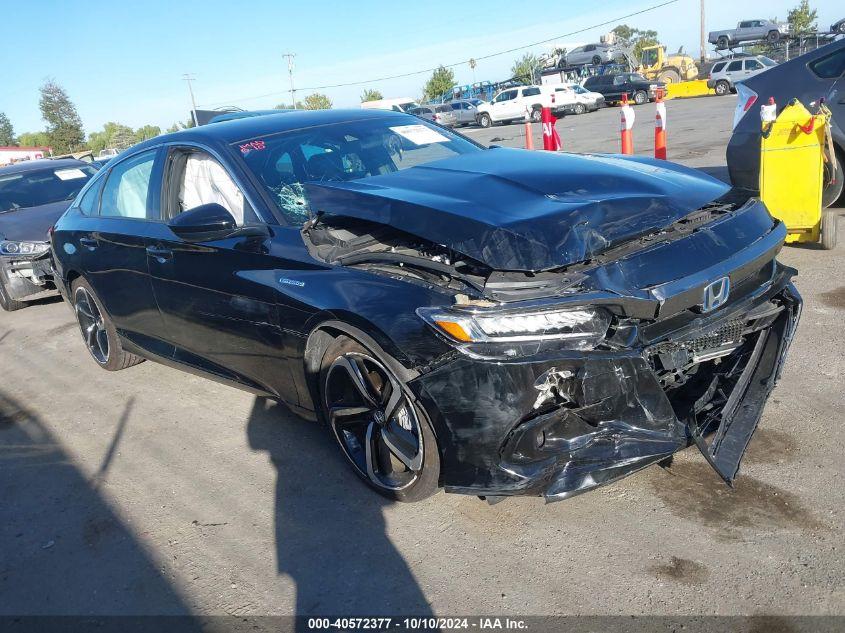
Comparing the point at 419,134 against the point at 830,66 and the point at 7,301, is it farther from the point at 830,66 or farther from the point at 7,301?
the point at 7,301

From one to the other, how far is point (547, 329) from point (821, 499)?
1.35 meters

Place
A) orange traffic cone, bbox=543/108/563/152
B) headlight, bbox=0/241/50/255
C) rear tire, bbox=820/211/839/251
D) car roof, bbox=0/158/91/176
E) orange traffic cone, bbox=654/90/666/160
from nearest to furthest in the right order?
rear tire, bbox=820/211/839/251 < headlight, bbox=0/241/50/255 < orange traffic cone, bbox=543/108/563/152 < orange traffic cone, bbox=654/90/666/160 < car roof, bbox=0/158/91/176

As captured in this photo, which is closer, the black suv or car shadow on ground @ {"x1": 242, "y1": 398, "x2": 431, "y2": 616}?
car shadow on ground @ {"x1": 242, "y1": 398, "x2": 431, "y2": 616}

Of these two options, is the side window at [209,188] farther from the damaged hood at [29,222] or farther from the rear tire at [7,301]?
the rear tire at [7,301]

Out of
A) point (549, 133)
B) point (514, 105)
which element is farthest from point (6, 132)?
point (549, 133)

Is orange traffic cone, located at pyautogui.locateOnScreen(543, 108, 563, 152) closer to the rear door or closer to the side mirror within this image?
the rear door

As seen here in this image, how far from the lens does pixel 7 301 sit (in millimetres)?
8320

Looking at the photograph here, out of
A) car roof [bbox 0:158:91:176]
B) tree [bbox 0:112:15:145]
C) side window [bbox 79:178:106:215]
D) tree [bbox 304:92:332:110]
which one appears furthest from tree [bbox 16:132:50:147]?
side window [bbox 79:178:106:215]

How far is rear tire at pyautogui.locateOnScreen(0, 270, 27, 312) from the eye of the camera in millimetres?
8078

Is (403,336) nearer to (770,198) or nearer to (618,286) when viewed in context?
(618,286)

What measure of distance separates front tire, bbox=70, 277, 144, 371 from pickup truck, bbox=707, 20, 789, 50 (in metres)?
49.9

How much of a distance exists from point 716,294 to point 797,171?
3.88m

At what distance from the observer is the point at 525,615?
2.48 m

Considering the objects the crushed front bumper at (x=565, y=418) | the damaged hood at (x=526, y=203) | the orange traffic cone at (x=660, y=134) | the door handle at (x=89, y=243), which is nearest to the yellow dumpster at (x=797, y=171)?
the damaged hood at (x=526, y=203)
